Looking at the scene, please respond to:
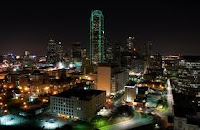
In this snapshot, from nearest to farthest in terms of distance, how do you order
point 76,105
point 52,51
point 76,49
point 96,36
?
point 76,105 → point 96,36 → point 76,49 → point 52,51

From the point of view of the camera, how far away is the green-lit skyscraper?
34094 millimetres

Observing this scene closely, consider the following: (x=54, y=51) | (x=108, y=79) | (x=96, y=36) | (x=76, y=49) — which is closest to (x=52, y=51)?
(x=54, y=51)

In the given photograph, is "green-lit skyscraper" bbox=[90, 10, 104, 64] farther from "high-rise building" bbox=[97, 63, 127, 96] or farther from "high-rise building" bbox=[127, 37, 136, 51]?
"high-rise building" bbox=[97, 63, 127, 96]

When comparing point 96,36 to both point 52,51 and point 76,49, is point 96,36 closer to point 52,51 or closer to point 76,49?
point 76,49

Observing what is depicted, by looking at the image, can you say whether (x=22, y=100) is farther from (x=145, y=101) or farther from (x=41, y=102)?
(x=145, y=101)

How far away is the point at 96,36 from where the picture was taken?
34969mm

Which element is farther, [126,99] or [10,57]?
[10,57]

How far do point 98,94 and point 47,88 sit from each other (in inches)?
283

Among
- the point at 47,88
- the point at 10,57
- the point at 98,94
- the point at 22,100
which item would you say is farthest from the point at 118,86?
the point at 10,57

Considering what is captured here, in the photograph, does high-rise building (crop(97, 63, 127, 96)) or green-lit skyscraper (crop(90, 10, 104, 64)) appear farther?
green-lit skyscraper (crop(90, 10, 104, 64))

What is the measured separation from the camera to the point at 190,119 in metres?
10.3

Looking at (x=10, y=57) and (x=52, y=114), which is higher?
(x=10, y=57)

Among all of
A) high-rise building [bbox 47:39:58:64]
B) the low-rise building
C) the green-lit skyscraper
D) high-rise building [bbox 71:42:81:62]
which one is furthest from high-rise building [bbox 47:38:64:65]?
the low-rise building

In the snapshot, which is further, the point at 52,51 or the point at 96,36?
the point at 52,51
